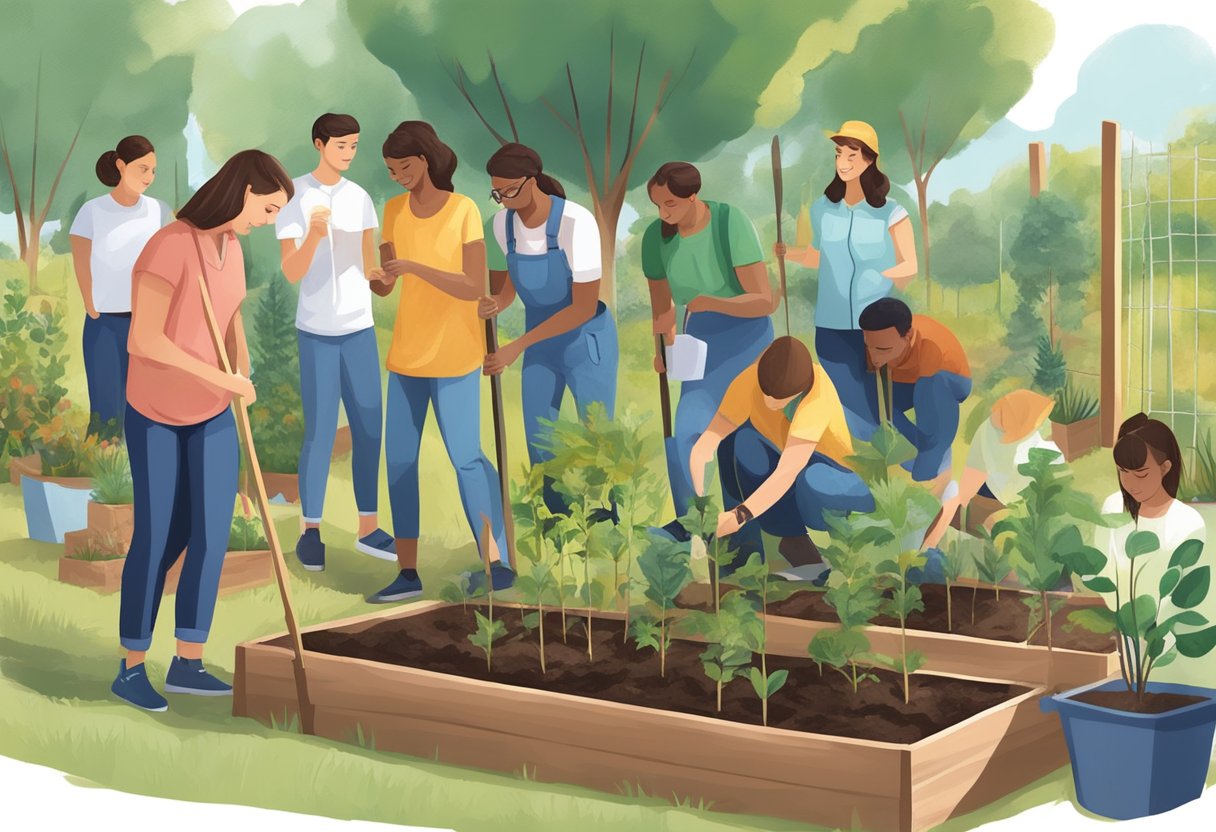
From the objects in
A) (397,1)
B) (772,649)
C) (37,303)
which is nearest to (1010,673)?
(772,649)

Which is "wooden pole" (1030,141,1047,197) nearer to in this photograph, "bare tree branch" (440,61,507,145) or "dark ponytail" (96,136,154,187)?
"bare tree branch" (440,61,507,145)

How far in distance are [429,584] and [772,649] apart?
6.32 feet

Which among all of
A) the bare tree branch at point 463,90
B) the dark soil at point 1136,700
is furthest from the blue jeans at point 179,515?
the bare tree branch at point 463,90

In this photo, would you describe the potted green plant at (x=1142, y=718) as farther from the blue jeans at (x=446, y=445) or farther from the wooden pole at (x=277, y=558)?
the blue jeans at (x=446, y=445)

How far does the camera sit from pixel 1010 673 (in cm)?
581

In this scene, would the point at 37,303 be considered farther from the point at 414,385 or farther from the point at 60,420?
the point at 414,385

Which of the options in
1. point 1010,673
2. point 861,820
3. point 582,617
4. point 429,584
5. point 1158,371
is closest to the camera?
point 861,820

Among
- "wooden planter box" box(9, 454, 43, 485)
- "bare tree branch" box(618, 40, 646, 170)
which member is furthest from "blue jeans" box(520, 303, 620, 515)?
"bare tree branch" box(618, 40, 646, 170)

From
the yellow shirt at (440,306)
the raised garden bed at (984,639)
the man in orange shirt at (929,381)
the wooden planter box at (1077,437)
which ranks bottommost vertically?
the raised garden bed at (984,639)

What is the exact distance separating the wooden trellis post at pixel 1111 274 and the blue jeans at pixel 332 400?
339 cm

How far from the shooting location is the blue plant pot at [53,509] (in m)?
8.33

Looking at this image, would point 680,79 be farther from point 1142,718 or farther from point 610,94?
point 1142,718

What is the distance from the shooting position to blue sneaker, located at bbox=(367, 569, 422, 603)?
23.7 feet

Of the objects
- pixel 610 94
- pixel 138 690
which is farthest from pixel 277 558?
pixel 610 94
